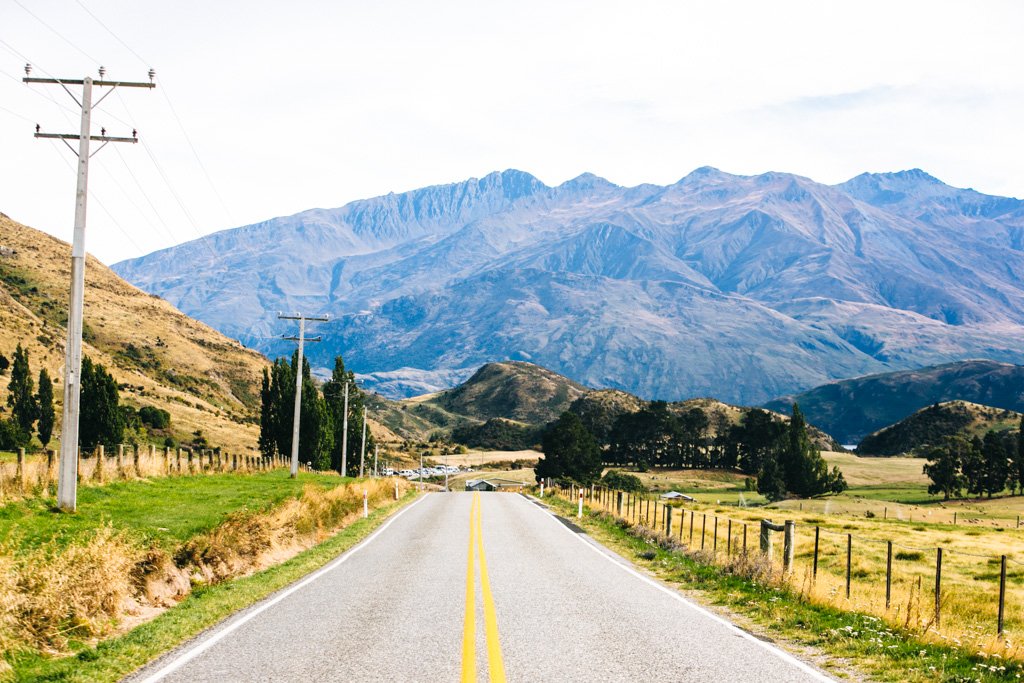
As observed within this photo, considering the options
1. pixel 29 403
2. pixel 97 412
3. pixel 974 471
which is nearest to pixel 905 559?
pixel 97 412

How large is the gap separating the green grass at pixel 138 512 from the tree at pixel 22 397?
169ft

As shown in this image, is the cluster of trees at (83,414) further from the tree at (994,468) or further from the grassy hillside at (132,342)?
the tree at (994,468)

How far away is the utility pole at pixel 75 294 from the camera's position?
20.1 metres

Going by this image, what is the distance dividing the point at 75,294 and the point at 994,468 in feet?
417

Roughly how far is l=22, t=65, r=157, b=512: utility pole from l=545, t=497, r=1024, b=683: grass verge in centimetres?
1380

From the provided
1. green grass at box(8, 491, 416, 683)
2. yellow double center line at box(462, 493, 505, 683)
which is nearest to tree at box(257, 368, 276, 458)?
green grass at box(8, 491, 416, 683)

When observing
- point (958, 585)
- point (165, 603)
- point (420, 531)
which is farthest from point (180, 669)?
point (958, 585)

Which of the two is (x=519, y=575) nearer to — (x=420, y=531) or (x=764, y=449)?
(x=420, y=531)

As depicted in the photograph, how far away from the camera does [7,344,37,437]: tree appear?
75.4 metres

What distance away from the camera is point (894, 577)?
27.5 m

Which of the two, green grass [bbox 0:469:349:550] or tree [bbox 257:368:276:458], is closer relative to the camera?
green grass [bbox 0:469:349:550]

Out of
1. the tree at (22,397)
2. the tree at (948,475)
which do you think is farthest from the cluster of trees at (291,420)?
the tree at (948,475)

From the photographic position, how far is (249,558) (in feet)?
64.6

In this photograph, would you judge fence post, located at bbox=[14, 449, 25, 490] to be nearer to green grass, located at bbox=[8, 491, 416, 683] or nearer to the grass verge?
green grass, located at bbox=[8, 491, 416, 683]
